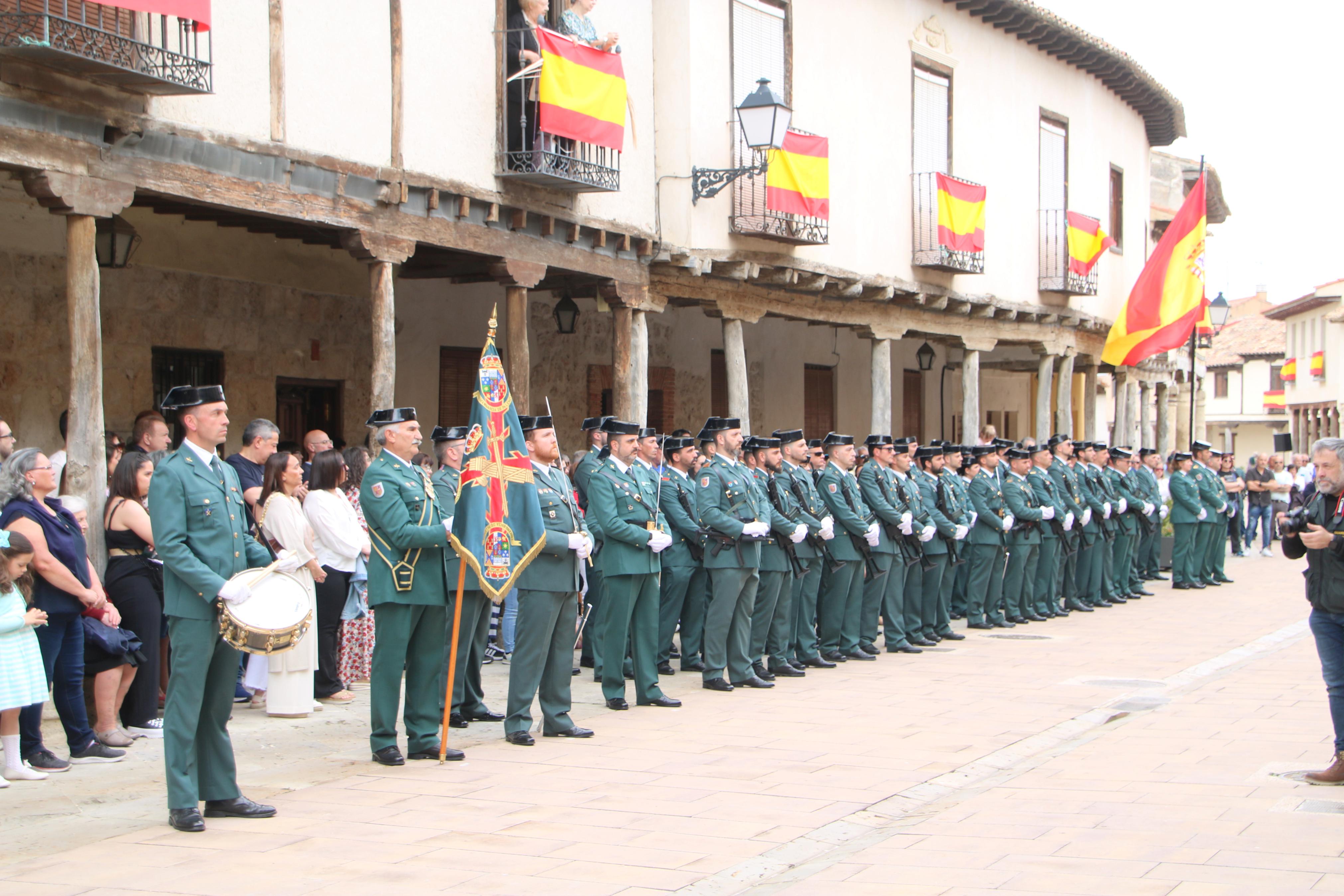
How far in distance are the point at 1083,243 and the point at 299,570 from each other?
17.1 metres

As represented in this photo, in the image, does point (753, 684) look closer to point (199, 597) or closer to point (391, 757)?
point (391, 757)

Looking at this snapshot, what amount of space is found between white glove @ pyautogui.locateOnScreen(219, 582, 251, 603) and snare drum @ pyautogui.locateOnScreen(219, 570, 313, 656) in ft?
0.09

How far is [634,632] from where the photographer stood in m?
9.16

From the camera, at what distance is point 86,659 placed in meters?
7.70

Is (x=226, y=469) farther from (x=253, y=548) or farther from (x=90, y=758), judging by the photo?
(x=90, y=758)

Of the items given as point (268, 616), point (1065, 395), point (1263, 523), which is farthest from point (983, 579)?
point (1263, 523)

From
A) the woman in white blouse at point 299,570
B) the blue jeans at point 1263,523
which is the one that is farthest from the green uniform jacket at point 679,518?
the blue jeans at point 1263,523

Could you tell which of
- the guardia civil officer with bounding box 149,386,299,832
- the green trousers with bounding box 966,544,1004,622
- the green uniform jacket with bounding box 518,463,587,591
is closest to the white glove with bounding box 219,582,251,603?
the guardia civil officer with bounding box 149,386,299,832

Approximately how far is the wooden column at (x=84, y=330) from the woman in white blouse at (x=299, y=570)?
1.16 metres

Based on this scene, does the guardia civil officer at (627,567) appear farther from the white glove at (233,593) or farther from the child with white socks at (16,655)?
the child with white socks at (16,655)

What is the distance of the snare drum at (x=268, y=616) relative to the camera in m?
5.97

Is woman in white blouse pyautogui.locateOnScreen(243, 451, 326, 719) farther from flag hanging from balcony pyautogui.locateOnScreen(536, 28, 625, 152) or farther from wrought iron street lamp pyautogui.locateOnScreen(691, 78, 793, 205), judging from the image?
wrought iron street lamp pyautogui.locateOnScreen(691, 78, 793, 205)

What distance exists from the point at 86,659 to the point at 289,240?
24.5 feet

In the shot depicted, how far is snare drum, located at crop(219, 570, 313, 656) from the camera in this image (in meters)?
5.97
